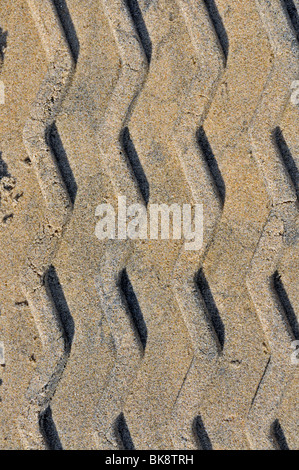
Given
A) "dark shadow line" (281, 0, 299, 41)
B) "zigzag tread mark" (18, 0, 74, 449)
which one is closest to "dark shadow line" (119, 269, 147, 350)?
"zigzag tread mark" (18, 0, 74, 449)

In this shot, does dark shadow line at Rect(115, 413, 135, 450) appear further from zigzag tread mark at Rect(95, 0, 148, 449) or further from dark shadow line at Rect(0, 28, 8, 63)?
dark shadow line at Rect(0, 28, 8, 63)

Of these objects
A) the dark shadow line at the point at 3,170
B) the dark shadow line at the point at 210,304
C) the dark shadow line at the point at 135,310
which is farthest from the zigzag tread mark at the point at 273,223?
the dark shadow line at the point at 3,170

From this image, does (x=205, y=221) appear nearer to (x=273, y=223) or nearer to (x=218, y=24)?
(x=273, y=223)

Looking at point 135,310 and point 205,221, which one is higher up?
point 205,221

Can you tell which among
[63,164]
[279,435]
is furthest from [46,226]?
[279,435]

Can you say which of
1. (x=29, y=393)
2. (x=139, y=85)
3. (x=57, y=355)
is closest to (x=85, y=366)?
(x=57, y=355)

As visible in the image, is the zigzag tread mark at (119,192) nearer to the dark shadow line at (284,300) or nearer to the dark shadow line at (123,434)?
the dark shadow line at (123,434)
